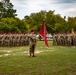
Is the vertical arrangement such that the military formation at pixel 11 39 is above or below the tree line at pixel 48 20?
below

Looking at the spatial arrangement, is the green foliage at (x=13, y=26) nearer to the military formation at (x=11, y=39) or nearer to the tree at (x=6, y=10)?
the military formation at (x=11, y=39)

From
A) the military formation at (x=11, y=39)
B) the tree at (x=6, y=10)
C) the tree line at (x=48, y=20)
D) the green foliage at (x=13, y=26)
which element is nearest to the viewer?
the military formation at (x=11, y=39)

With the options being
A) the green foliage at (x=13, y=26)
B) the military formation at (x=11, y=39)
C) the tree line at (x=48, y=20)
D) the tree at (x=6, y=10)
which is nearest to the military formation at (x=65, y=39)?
the military formation at (x=11, y=39)

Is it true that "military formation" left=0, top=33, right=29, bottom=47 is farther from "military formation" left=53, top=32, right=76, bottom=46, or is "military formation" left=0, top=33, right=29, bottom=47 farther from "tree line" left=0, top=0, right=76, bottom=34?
"tree line" left=0, top=0, right=76, bottom=34

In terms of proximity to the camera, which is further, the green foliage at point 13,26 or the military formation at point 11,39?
the green foliage at point 13,26

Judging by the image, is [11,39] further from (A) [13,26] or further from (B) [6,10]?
(B) [6,10]

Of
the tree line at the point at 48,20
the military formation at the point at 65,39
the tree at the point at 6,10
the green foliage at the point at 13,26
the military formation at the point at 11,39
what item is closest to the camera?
the military formation at the point at 65,39

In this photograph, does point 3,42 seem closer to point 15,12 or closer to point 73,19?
point 73,19

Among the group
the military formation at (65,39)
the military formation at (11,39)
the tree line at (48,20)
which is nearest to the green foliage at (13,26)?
the tree line at (48,20)

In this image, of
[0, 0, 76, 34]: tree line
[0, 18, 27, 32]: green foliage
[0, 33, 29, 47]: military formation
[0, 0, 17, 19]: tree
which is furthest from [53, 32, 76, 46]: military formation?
[0, 0, 17, 19]: tree

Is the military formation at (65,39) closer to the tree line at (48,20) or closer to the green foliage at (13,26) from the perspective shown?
the green foliage at (13,26)

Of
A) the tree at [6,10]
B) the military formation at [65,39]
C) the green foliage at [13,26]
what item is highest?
the tree at [6,10]

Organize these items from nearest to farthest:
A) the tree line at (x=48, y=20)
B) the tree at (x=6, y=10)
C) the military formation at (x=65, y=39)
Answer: the military formation at (x=65, y=39)
the tree line at (x=48, y=20)
the tree at (x=6, y=10)

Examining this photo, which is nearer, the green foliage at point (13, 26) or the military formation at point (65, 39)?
the military formation at point (65, 39)
